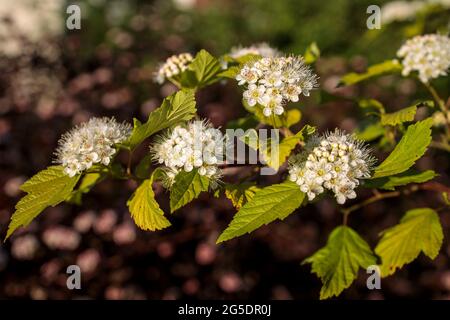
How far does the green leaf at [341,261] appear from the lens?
4.36 ft

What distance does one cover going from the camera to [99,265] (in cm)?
284

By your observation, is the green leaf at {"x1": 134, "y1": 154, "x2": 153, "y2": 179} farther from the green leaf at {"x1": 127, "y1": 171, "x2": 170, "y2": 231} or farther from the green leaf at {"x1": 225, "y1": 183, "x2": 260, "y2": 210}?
the green leaf at {"x1": 225, "y1": 183, "x2": 260, "y2": 210}

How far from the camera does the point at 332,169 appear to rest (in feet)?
3.52

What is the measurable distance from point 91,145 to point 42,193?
0.15 meters

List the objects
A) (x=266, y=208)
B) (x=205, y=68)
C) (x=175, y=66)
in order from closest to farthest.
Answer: (x=266, y=208) → (x=205, y=68) → (x=175, y=66)

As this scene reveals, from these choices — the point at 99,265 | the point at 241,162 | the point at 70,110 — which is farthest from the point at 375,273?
the point at 70,110

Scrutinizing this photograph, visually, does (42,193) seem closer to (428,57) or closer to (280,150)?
(280,150)

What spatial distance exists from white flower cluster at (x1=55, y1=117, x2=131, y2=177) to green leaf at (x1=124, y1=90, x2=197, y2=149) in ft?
0.32

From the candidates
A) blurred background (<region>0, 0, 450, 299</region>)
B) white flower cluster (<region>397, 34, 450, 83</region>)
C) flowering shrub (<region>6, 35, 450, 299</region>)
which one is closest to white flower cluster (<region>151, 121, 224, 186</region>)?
flowering shrub (<region>6, 35, 450, 299</region>)

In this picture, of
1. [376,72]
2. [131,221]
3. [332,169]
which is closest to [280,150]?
[332,169]

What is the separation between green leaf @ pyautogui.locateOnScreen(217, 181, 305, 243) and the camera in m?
1.04

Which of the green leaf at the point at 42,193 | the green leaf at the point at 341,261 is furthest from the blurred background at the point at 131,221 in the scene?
the green leaf at the point at 42,193

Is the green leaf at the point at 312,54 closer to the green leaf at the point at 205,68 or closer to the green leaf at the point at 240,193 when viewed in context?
the green leaf at the point at 205,68
